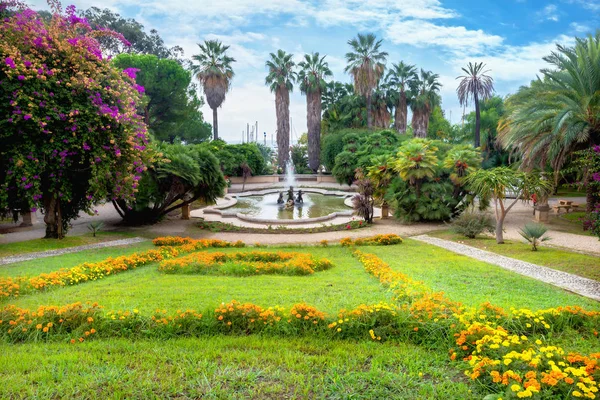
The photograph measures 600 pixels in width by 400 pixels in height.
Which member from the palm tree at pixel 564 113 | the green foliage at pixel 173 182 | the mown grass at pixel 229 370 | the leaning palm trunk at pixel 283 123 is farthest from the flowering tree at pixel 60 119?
the leaning palm trunk at pixel 283 123

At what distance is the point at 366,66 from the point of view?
36.4m

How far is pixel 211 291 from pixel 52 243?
8.02 m

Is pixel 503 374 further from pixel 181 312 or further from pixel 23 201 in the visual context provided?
pixel 23 201

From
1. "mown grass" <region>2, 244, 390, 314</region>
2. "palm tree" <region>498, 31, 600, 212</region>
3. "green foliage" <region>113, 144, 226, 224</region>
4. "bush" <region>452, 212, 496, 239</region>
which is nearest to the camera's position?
"mown grass" <region>2, 244, 390, 314</region>

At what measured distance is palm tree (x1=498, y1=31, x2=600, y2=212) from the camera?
13.9 m

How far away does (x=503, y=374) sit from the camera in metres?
3.07

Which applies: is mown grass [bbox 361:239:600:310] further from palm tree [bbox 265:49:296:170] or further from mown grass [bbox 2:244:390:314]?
palm tree [bbox 265:49:296:170]

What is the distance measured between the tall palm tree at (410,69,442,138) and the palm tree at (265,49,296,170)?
12542mm

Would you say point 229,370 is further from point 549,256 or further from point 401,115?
point 401,115

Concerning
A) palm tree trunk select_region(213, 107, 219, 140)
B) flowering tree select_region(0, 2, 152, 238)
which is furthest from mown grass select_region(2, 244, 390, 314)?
palm tree trunk select_region(213, 107, 219, 140)

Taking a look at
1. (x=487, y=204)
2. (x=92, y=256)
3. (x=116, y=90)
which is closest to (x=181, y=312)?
(x=92, y=256)

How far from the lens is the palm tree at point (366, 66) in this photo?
120 ft

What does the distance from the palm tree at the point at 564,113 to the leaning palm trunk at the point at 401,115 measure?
82.3 ft

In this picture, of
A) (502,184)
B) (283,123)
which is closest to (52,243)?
(502,184)
